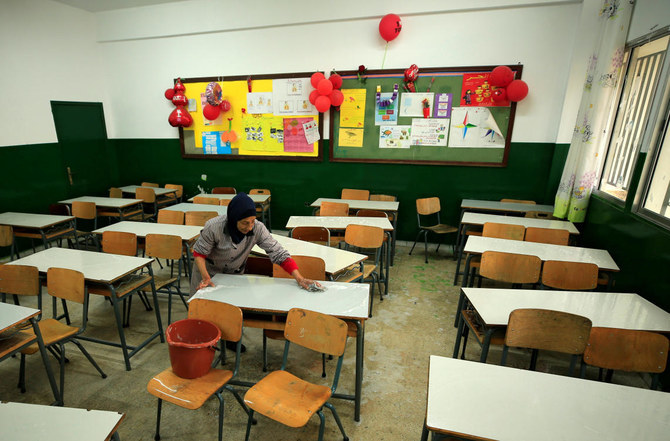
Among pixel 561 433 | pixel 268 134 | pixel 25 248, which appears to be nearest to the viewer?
pixel 561 433

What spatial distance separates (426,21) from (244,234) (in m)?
4.12

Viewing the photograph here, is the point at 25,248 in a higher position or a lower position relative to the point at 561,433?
lower

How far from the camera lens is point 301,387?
184 cm

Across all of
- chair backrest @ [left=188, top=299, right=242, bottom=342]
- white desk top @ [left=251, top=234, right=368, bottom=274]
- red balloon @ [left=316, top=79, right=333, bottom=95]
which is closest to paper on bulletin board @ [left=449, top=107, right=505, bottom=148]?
red balloon @ [left=316, top=79, right=333, bottom=95]

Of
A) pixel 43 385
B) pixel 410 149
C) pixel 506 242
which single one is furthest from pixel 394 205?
pixel 43 385

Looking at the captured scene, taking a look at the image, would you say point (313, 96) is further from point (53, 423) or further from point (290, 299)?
point (53, 423)

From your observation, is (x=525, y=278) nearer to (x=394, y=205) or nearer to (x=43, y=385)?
(x=394, y=205)

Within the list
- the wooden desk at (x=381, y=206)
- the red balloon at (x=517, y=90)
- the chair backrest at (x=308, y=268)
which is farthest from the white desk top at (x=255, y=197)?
the red balloon at (x=517, y=90)

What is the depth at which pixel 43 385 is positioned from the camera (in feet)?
7.91

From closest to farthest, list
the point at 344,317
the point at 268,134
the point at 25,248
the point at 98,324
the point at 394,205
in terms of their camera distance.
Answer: the point at 344,317 → the point at 98,324 → the point at 394,205 → the point at 25,248 → the point at 268,134

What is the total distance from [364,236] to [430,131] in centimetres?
232

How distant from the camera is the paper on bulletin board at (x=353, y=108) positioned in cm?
499

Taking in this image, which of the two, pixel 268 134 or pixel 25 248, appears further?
pixel 268 134

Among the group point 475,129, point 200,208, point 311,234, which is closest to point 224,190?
point 200,208
